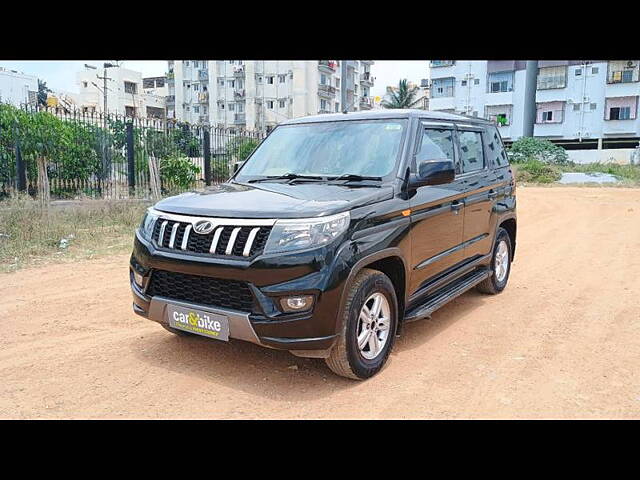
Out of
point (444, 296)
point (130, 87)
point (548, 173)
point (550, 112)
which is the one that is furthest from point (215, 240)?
point (130, 87)

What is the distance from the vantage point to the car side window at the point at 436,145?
4816mm

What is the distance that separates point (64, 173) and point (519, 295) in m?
10.6

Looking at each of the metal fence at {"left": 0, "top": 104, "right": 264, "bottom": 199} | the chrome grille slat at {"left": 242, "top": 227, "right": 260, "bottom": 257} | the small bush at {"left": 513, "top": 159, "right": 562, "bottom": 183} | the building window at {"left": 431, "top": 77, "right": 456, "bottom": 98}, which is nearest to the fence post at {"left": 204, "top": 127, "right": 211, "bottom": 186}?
the metal fence at {"left": 0, "top": 104, "right": 264, "bottom": 199}

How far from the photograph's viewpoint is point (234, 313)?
11.9ft

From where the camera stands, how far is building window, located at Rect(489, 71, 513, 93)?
158 feet

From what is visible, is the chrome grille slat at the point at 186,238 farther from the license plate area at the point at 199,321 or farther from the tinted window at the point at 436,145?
the tinted window at the point at 436,145

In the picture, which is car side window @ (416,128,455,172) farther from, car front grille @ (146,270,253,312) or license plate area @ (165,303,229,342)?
license plate area @ (165,303,229,342)

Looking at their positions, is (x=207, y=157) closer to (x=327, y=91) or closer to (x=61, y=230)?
(x=61, y=230)

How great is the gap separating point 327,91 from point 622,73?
2822 centimetres

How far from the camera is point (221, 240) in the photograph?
3.70 meters

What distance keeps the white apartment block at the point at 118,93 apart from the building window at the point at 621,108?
152 ft

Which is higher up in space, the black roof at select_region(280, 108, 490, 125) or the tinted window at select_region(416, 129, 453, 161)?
the black roof at select_region(280, 108, 490, 125)

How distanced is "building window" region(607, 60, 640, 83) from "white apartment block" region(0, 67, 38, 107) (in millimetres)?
43924

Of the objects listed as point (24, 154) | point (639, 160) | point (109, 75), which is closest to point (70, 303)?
point (24, 154)
